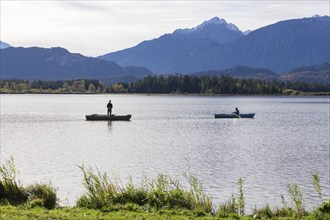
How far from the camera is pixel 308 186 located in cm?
3791

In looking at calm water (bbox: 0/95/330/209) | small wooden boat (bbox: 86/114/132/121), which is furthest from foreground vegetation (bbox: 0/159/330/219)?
small wooden boat (bbox: 86/114/132/121)

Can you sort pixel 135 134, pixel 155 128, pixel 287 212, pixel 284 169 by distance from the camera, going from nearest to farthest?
pixel 287 212 < pixel 284 169 < pixel 135 134 < pixel 155 128

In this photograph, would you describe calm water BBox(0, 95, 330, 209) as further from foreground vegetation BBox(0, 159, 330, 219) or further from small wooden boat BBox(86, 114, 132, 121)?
small wooden boat BBox(86, 114, 132, 121)

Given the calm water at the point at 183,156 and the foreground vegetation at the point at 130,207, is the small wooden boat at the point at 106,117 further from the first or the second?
the foreground vegetation at the point at 130,207

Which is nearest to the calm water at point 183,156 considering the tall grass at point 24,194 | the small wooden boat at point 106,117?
the tall grass at point 24,194

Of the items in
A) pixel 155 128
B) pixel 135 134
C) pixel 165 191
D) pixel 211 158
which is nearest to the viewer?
pixel 165 191

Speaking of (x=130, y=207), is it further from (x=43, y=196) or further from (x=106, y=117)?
(x=106, y=117)

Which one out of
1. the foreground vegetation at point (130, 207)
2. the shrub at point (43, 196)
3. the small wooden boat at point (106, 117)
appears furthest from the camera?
the small wooden boat at point (106, 117)

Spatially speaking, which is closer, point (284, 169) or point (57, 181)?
point (57, 181)

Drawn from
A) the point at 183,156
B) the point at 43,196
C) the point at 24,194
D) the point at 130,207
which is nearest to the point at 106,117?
the point at 183,156

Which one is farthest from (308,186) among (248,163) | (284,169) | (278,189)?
(248,163)

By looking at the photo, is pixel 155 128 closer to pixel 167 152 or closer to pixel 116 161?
pixel 167 152

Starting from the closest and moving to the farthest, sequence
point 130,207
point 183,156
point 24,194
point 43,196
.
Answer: point 130,207
point 43,196
point 24,194
point 183,156

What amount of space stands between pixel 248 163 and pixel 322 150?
52.4 ft
